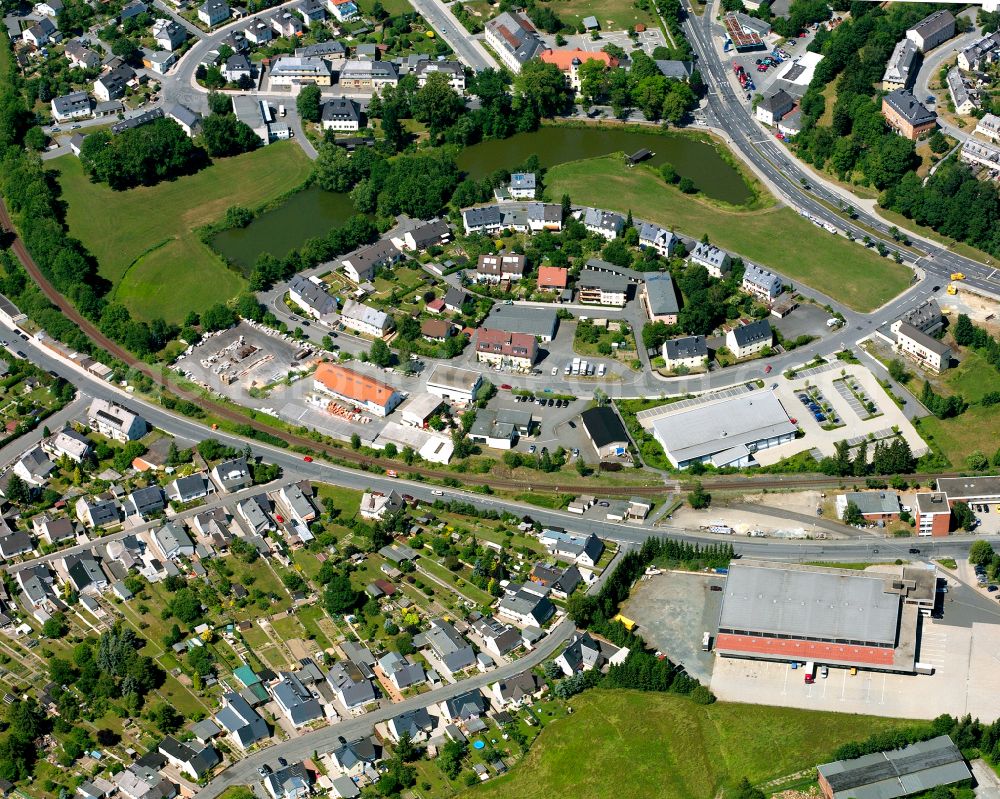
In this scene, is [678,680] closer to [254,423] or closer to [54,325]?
[254,423]

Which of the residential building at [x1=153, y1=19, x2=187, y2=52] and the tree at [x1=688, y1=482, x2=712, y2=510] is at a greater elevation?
the residential building at [x1=153, y1=19, x2=187, y2=52]

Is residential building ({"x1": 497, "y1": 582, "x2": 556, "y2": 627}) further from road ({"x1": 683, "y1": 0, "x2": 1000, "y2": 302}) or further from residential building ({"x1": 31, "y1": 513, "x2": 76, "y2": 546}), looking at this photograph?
road ({"x1": 683, "y1": 0, "x2": 1000, "y2": 302})

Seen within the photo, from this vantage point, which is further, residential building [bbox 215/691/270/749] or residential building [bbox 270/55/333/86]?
residential building [bbox 270/55/333/86]

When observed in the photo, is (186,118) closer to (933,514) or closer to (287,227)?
(287,227)

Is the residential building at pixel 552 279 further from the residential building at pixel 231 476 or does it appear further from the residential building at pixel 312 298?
the residential building at pixel 231 476

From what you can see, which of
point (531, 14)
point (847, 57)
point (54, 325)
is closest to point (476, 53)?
point (531, 14)

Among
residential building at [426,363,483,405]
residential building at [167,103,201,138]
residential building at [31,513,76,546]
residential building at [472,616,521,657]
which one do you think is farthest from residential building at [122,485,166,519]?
residential building at [167,103,201,138]

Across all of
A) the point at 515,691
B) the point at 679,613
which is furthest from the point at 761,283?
the point at 515,691

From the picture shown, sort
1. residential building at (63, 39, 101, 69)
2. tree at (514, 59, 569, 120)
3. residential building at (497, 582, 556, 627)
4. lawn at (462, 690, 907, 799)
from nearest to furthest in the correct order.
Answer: lawn at (462, 690, 907, 799), residential building at (497, 582, 556, 627), tree at (514, 59, 569, 120), residential building at (63, 39, 101, 69)

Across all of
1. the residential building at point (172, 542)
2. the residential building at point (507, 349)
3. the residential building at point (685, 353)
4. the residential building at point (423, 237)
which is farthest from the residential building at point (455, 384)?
the residential building at point (172, 542)
